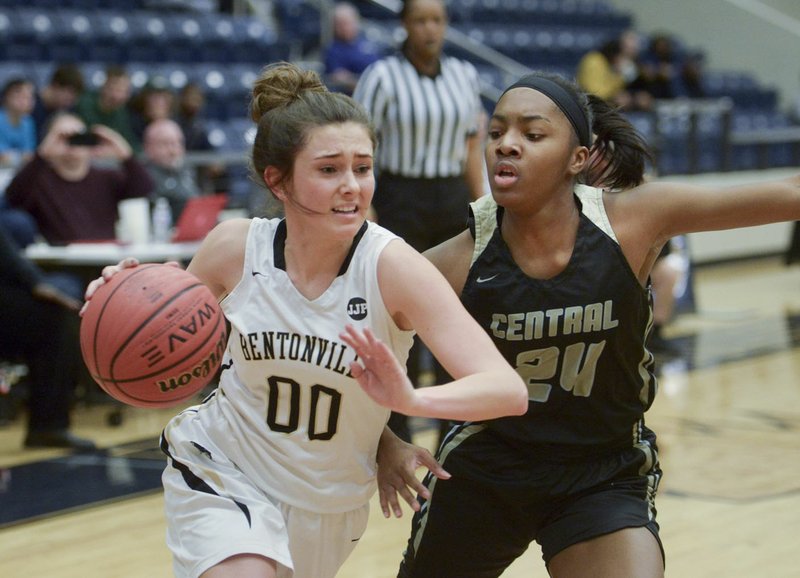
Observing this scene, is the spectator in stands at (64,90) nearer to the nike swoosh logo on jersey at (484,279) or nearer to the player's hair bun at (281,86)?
the player's hair bun at (281,86)

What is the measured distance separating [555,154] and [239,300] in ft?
2.55

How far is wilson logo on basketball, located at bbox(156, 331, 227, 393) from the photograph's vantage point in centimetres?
272

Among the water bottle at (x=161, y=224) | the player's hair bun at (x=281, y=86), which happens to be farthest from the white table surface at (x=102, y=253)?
the player's hair bun at (x=281, y=86)

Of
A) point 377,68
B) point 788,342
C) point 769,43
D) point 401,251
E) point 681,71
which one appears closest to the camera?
point 401,251

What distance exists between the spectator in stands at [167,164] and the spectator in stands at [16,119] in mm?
1077

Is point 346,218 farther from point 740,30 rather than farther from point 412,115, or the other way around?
point 740,30

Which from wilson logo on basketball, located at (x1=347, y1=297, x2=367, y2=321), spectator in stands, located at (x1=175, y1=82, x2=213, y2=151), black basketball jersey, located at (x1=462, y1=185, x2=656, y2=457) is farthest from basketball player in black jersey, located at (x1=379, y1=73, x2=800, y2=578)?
spectator in stands, located at (x1=175, y1=82, x2=213, y2=151)

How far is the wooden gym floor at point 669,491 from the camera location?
14.3 feet

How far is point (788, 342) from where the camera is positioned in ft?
29.2

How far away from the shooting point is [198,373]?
107 inches

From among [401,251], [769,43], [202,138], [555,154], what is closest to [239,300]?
[401,251]

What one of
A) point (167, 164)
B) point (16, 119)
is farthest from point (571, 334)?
point (16, 119)

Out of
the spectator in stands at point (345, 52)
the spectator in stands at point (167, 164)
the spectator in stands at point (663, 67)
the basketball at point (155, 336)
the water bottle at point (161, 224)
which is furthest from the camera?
the spectator in stands at point (663, 67)

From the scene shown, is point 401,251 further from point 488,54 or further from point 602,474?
point 488,54
